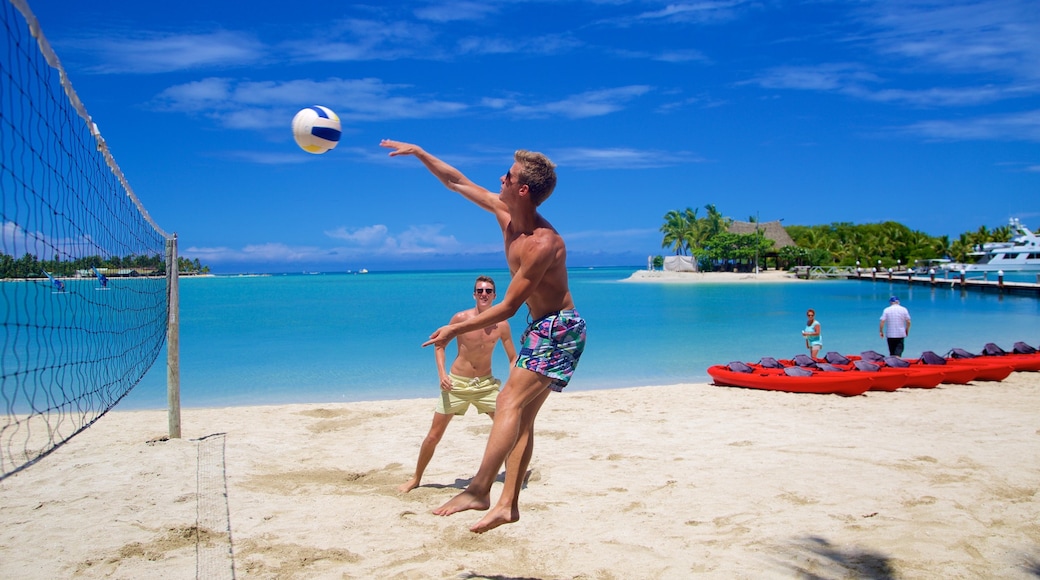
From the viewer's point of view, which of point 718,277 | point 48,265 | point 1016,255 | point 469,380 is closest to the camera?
point 469,380

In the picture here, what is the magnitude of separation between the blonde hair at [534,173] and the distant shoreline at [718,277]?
68694 millimetres

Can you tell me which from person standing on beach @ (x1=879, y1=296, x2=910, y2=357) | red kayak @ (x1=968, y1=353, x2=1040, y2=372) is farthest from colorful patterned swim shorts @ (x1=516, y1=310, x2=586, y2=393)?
red kayak @ (x1=968, y1=353, x2=1040, y2=372)

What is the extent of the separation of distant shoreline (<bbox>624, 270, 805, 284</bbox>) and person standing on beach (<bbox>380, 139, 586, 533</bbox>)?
68.6 metres

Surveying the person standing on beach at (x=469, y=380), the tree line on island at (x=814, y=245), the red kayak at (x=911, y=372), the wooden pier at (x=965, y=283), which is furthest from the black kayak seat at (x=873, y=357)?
the tree line on island at (x=814, y=245)

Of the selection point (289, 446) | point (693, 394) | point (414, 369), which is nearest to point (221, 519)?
point (289, 446)

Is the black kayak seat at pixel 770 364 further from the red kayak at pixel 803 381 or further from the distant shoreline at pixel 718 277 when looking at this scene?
the distant shoreline at pixel 718 277

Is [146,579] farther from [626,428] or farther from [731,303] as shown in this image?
[731,303]

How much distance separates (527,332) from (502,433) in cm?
58

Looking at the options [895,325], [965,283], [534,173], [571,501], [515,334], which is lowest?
[515,334]

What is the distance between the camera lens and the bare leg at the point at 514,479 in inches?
154

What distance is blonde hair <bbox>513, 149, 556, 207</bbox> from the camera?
12.9 ft

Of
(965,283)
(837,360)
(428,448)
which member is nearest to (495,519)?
(428,448)

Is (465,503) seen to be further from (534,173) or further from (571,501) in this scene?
(571,501)

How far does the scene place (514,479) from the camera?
400cm
